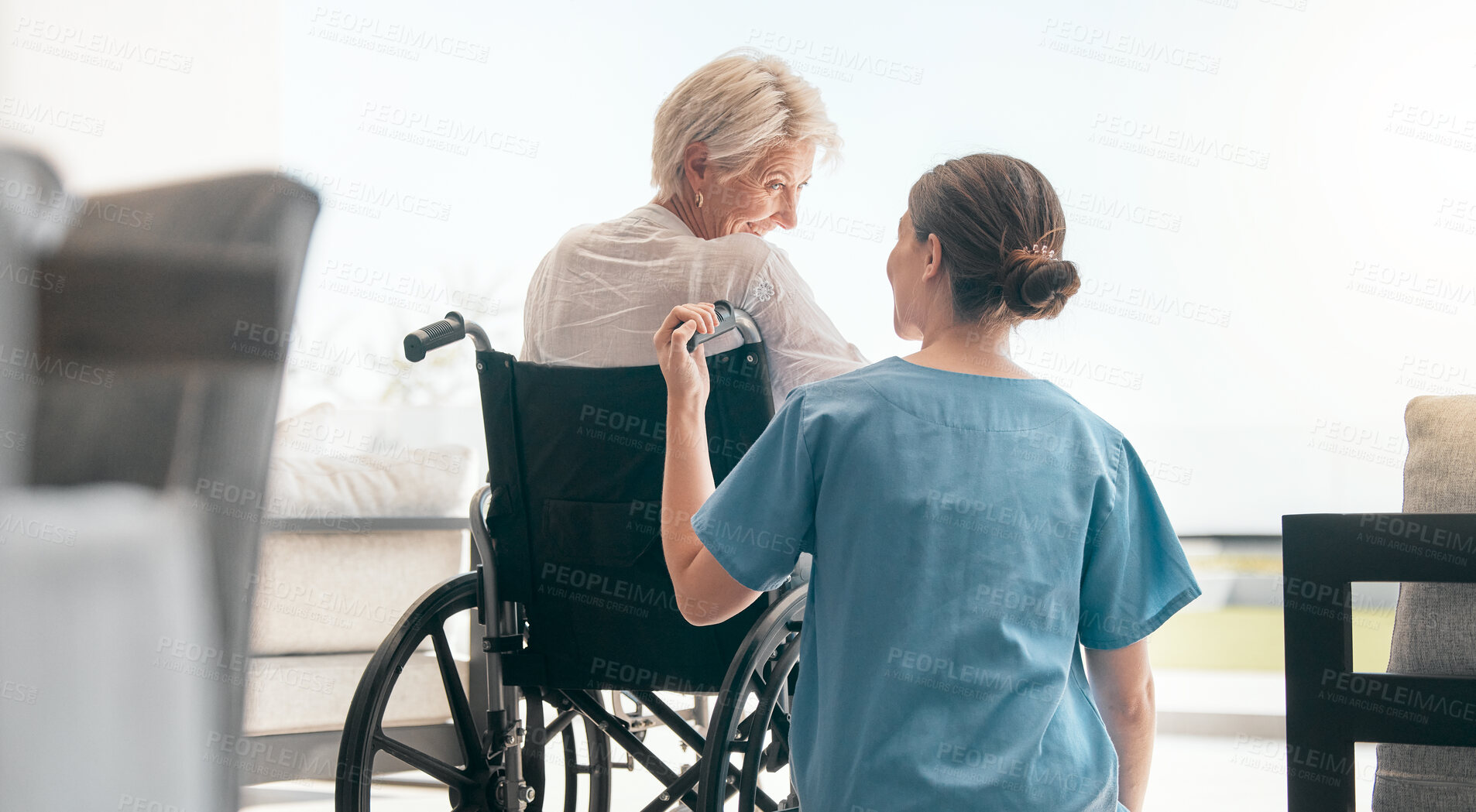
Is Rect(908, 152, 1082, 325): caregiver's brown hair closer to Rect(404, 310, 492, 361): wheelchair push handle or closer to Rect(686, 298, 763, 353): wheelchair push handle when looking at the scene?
Rect(686, 298, 763, 353): wheelchair push handle

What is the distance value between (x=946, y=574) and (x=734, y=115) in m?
0.82

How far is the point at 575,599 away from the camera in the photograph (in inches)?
46.6

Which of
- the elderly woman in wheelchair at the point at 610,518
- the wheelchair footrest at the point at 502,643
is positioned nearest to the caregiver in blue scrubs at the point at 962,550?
the elderly woman in wheelchair at the point at 610,518

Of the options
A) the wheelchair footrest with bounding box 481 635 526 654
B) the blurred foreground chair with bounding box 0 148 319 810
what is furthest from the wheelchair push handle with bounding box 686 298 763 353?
the blurred foreground chair with bounding box 0 148 319 810

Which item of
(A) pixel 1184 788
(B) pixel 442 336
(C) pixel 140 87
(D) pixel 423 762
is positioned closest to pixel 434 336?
(B) pixel 442 336

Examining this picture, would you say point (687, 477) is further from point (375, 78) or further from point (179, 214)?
point (375, 78)

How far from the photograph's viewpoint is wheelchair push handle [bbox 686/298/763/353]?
95 centimetres

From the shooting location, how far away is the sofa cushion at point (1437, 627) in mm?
1049

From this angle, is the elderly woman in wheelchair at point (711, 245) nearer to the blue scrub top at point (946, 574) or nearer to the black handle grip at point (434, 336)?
the black handle grip at point (434, 336)

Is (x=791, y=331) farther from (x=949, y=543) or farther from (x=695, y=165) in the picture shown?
(x=949, y=543)

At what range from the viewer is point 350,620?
2.05 m

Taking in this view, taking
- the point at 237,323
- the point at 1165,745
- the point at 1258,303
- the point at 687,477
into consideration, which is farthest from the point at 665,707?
the point at 1258,303

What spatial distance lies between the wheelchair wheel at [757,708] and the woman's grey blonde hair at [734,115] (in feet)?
2.03

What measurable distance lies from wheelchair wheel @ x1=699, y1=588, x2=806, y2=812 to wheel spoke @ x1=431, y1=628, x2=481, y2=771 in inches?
13.2
